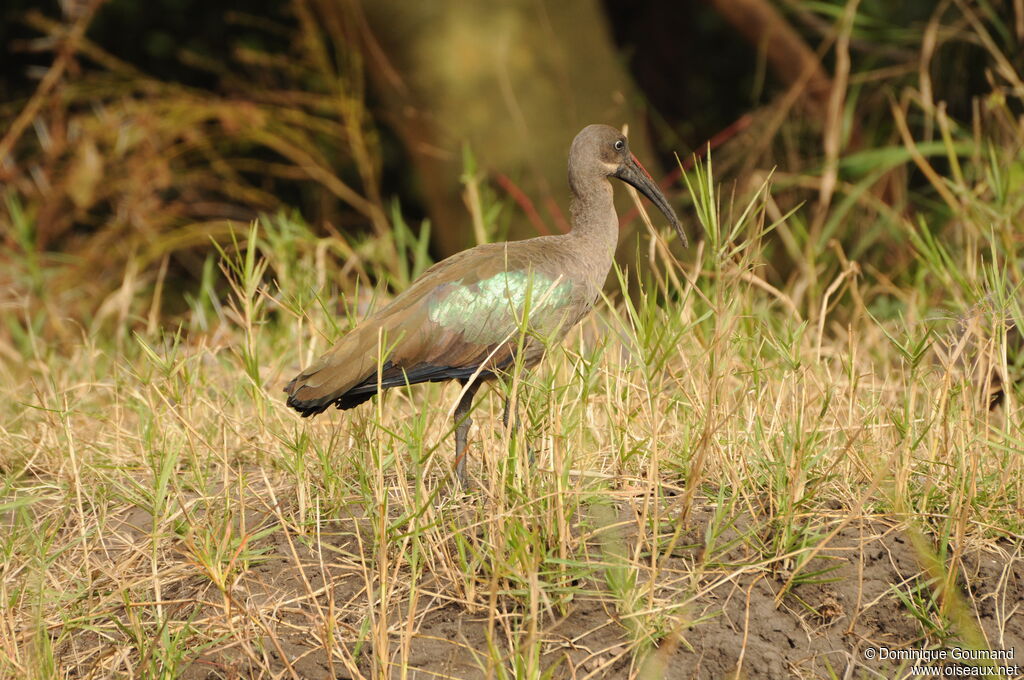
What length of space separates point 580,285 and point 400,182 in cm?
576

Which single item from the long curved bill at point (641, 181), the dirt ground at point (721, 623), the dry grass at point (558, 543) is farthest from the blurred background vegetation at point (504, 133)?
the dirt ground at point (721, 623)

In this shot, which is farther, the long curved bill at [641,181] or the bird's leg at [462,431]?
the long curved bill at [641,181]

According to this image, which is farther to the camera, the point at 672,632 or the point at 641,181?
the point at 641,181

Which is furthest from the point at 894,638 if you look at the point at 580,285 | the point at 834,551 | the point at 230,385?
the point at 230,385

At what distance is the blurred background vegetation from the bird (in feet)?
4.41

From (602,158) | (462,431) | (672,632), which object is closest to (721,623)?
(672,632)

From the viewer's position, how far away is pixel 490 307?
335cm

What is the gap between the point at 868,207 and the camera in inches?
241

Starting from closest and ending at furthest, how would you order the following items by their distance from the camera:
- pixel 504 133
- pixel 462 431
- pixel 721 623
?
pixel 721 623
pixel 462 431
pixel 504 133

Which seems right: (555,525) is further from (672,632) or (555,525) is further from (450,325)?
(450,325)

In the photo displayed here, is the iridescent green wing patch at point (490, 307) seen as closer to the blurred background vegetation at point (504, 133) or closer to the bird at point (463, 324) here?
the bird at point (463, 324)

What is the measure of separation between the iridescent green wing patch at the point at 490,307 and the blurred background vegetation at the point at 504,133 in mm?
1449

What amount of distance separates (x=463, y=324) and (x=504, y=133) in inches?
117

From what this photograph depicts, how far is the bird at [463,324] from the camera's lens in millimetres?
3160
